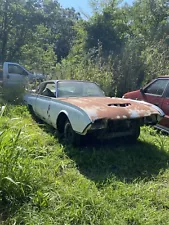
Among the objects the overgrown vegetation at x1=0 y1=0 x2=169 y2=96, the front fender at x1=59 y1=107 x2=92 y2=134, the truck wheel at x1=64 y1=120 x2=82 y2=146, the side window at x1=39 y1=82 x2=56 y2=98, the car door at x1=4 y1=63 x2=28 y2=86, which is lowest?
the truck wheel at x1=64 y1=120 x2=82 y2=146

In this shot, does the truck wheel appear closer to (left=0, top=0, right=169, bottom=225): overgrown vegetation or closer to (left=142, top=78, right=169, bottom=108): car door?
(left=0, top=0, right=169, bottom=225): overgrown vegetation

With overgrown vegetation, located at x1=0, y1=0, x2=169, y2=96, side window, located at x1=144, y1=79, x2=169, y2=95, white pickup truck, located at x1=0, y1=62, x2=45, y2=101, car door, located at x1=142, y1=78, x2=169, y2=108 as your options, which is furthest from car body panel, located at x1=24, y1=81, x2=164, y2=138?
overgrown vegetation, located at x1=0, y1=0, x2=169, y2=96

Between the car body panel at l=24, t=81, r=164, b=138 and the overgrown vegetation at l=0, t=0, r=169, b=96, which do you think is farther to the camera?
the overgrown vegetation at l=0, t=0, r=169, b=96

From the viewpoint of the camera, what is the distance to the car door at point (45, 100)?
16.1 feet

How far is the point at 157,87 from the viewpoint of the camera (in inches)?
209

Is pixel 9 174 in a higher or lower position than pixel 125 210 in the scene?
higher

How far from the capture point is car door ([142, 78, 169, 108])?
16.5 ft

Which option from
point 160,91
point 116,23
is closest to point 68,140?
point 160,91

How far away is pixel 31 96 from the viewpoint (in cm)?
630

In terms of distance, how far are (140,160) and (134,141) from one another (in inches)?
29.2

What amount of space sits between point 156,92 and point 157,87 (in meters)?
0.12

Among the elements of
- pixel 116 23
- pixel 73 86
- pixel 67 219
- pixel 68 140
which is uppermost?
pixel 116 23

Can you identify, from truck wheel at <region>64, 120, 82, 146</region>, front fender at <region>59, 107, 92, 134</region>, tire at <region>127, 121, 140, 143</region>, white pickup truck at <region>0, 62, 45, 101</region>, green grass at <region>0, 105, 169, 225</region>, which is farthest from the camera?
white pickup truck at <region>0, 62, 45, 101</region>

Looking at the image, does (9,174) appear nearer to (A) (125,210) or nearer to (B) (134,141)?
(A) (125,210)
